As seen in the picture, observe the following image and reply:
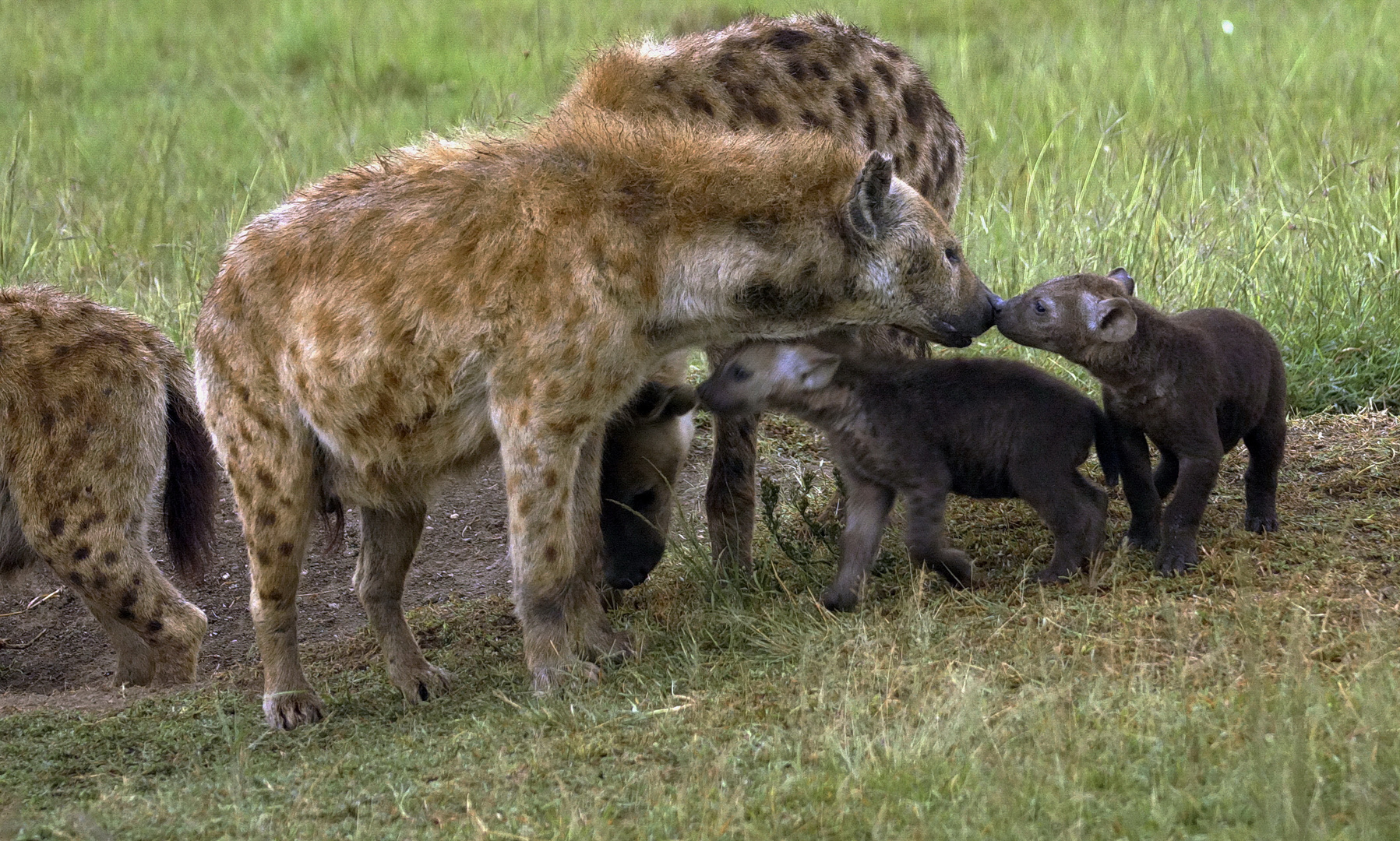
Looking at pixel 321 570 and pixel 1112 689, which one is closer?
pixel 1112 689

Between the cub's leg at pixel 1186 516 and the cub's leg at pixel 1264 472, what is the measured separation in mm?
241

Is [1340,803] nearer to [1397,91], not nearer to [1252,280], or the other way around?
[1252,280]

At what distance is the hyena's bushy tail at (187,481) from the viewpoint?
15.4ft

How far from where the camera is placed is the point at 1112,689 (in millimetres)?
2789

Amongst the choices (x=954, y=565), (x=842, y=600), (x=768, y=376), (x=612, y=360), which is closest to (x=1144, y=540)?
(x=954, y=565)

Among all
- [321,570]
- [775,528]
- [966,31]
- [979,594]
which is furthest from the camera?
[966,31]

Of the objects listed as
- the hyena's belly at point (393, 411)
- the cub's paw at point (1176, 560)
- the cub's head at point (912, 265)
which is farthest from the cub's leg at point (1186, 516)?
the hyena's belly at point (393, 411)

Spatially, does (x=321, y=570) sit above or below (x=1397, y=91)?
below

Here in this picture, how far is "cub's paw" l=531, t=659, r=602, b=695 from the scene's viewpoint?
342 cm

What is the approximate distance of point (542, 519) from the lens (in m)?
3.38

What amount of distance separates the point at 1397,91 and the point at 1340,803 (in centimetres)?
693

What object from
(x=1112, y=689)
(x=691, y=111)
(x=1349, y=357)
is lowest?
(x=1349, y=357)

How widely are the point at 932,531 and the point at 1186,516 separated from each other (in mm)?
563

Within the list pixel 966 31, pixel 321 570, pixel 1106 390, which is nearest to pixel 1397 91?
pixel 966 31
